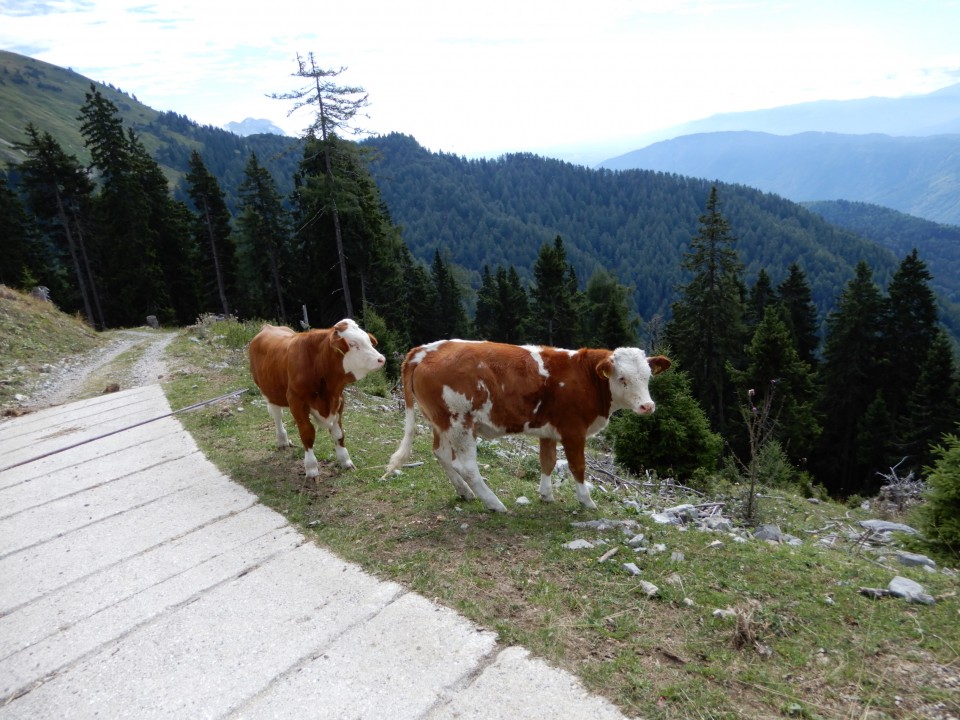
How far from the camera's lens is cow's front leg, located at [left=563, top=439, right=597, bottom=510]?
6.96 meters

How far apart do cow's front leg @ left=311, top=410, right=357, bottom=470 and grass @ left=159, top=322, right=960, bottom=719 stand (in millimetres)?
229

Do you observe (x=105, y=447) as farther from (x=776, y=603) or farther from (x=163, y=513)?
(x=776, y=603)

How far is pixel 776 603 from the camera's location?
4.70 meters

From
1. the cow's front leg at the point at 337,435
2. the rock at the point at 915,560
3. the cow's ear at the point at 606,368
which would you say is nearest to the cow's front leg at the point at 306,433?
the cow's front leg at the point at 337,435

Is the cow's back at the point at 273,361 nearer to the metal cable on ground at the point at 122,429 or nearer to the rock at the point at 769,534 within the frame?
the metal cable on ground at the point at 122,429

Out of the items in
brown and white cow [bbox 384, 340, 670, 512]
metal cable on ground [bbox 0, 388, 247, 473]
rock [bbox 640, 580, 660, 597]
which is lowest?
metal cable on ground [bbox 0, 388, 247, 473]

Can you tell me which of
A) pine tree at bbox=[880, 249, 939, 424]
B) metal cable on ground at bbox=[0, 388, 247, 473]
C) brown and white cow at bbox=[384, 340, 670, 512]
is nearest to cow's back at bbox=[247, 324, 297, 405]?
brown and white cow at bbox=[384, 340, 670, 512]

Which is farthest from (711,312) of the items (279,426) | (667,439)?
(279,426)

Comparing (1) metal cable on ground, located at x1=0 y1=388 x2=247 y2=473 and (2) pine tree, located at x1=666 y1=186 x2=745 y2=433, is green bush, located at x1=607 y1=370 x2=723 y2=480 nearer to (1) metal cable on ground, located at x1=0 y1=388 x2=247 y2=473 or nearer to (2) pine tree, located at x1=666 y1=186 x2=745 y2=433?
(1) metal cable on ground, located at x1=0 y1=388 x2=247 y2=473

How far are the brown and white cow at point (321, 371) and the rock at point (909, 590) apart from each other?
6.11m

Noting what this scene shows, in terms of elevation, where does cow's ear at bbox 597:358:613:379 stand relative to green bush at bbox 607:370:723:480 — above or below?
above

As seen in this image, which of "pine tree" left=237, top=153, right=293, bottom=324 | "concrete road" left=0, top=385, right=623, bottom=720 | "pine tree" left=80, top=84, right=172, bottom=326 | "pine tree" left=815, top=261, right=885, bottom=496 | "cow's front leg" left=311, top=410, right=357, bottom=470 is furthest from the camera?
"pine tree" left=237, top=153, right=293, bottom=324

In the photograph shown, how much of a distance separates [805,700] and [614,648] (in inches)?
50.5

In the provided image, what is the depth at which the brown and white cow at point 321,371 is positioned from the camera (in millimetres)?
7480
